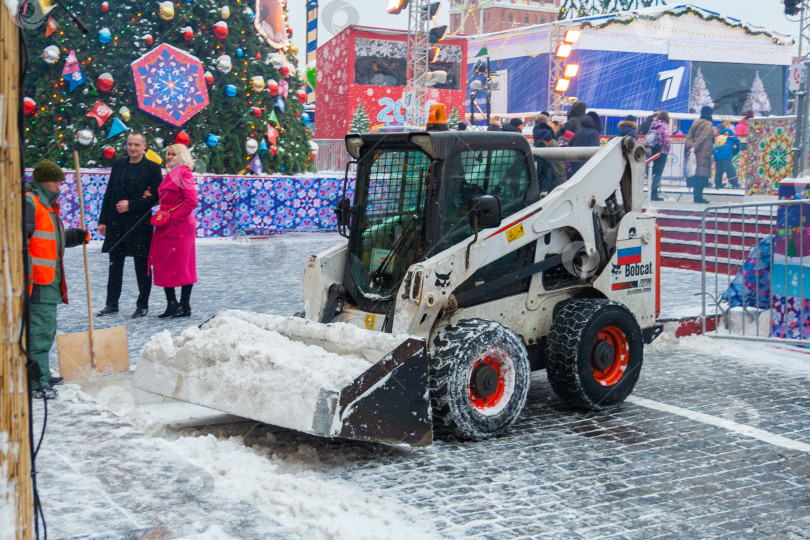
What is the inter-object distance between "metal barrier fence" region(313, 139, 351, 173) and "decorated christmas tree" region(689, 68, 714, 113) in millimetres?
14123

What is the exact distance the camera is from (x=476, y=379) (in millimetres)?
5098

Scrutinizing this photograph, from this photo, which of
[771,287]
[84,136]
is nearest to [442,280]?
[771,287]

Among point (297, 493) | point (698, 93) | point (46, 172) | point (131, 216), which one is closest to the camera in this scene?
point (297, 493)

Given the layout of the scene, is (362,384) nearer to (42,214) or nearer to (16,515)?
(16,515)

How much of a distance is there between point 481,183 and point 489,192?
0.09 metres

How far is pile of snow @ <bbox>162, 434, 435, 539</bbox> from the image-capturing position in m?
3.72

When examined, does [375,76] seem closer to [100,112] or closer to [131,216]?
[100,112]

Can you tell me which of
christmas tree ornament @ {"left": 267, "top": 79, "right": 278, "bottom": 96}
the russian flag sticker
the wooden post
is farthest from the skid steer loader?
christmas tree ornament @ {"left": 267, "top": 79, "right": 278, "bottom": 96}

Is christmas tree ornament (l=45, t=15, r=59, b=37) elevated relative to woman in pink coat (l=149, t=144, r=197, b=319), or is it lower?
elevated

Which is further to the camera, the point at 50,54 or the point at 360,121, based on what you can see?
the point at 360,121

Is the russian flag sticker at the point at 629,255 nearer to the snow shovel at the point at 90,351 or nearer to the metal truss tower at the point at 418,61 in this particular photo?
the snow shovel at the point at 90,351

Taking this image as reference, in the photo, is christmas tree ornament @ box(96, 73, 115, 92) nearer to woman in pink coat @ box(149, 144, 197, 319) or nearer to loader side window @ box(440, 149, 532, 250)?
woman in pink coat @ box(149, 144, 197, 319)

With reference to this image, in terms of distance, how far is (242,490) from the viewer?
13.6 feet

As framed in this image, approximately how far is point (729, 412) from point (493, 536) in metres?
2.80
